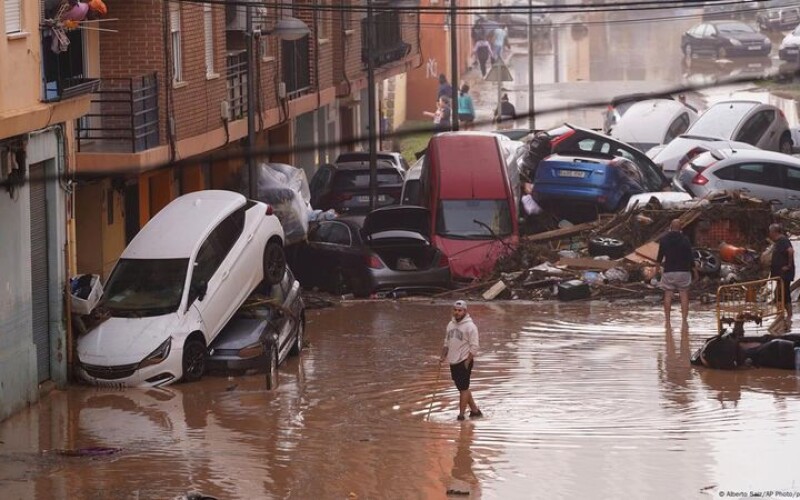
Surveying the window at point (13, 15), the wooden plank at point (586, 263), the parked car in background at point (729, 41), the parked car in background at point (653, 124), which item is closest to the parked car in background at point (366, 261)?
the wooden plank at point (586, 263)

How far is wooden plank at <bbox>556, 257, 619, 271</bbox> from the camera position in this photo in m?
27.1

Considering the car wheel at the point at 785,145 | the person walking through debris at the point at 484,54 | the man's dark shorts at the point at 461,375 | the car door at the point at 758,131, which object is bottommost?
the man's dark shorts at the point at 461,375

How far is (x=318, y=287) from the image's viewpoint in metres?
27.4

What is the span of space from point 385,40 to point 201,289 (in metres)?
24.6

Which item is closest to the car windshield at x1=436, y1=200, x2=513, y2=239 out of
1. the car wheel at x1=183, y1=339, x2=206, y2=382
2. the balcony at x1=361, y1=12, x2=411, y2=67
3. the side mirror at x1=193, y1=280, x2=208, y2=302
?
the side mirror at x1=193, y1=280, x2=208, y2=302

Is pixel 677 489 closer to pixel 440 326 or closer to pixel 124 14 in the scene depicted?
pixel 440 326

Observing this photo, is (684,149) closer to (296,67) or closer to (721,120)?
(721,120)

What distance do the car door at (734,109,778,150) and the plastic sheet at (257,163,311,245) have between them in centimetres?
1205

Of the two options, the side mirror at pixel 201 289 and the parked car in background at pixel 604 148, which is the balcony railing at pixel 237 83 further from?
the side mirror at pixel 201 289

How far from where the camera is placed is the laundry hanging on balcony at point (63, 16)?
731 inches

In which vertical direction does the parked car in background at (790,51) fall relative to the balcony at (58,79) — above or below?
below

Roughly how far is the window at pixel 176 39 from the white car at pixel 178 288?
6.19 meters

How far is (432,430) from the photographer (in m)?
17.0

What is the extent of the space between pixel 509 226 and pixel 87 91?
35.1 ft
